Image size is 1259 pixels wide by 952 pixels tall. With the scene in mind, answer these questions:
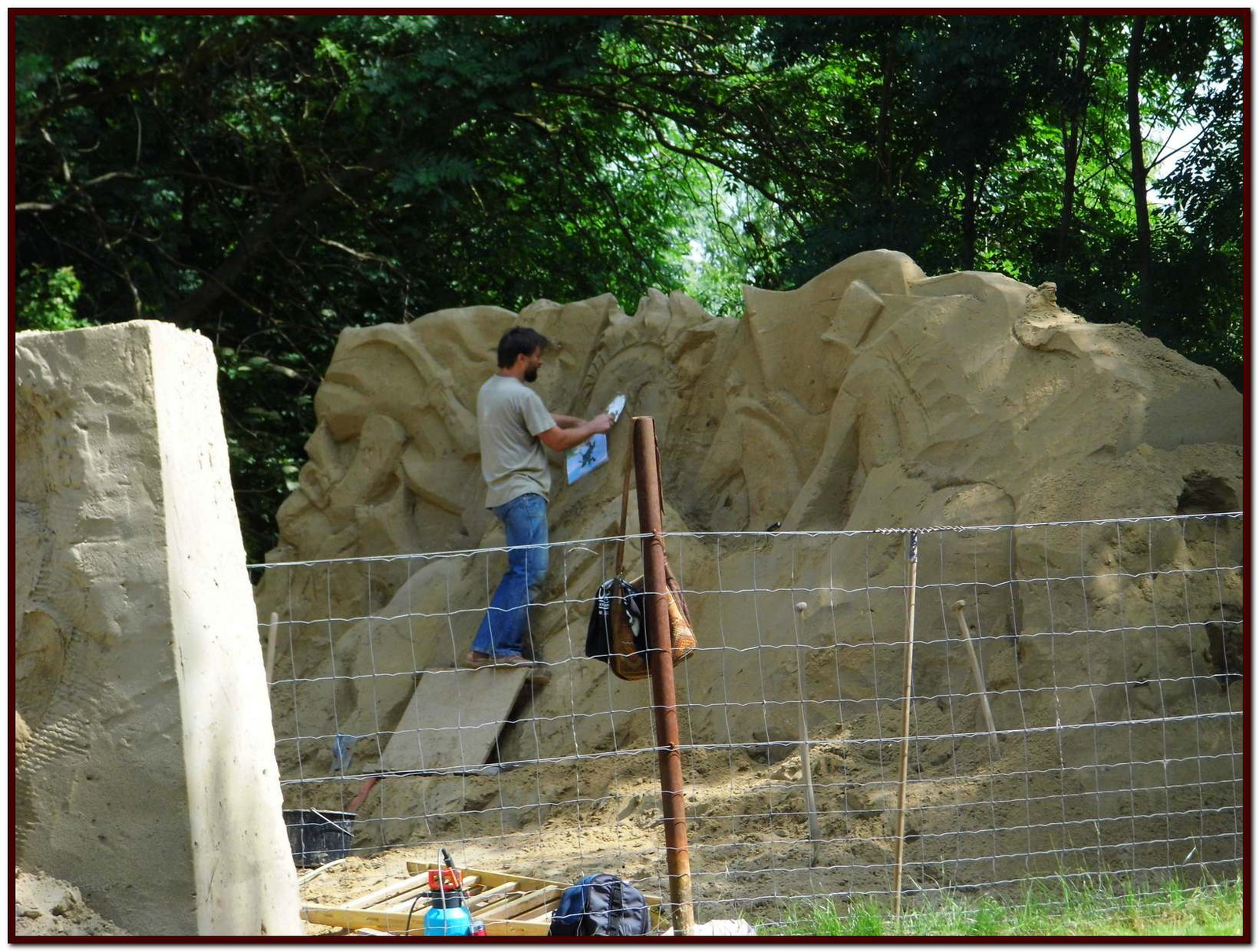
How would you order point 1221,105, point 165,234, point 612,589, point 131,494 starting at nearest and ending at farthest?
1. point 131,494
2. point 612,589
3. point 1221,105
4. point 165,234

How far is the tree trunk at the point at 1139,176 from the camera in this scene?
8.80m

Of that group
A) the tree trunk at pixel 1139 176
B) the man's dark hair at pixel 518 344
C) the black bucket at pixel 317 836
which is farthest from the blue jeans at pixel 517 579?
the tree trunk at pixel 1139 176

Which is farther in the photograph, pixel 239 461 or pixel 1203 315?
pixel 239 461

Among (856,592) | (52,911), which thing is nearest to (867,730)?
(856,592)

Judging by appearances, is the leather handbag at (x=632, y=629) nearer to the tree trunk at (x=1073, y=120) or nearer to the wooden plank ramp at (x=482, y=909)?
the wooden plank ramp at (x=482, y=909)

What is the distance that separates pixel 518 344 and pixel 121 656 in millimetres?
3960

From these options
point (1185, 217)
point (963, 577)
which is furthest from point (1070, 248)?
point (963, 577)

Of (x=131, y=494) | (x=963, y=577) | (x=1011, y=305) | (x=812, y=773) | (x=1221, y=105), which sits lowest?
(x=812, y=773)

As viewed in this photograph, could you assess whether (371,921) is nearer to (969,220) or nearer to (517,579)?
(517,579)

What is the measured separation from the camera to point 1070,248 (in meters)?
10.0

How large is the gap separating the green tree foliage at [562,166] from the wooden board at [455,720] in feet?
13.9

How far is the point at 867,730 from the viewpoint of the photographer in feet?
18.9

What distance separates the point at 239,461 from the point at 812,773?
7.64 meters

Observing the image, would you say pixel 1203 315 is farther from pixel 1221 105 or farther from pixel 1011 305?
pixel 1011 305
